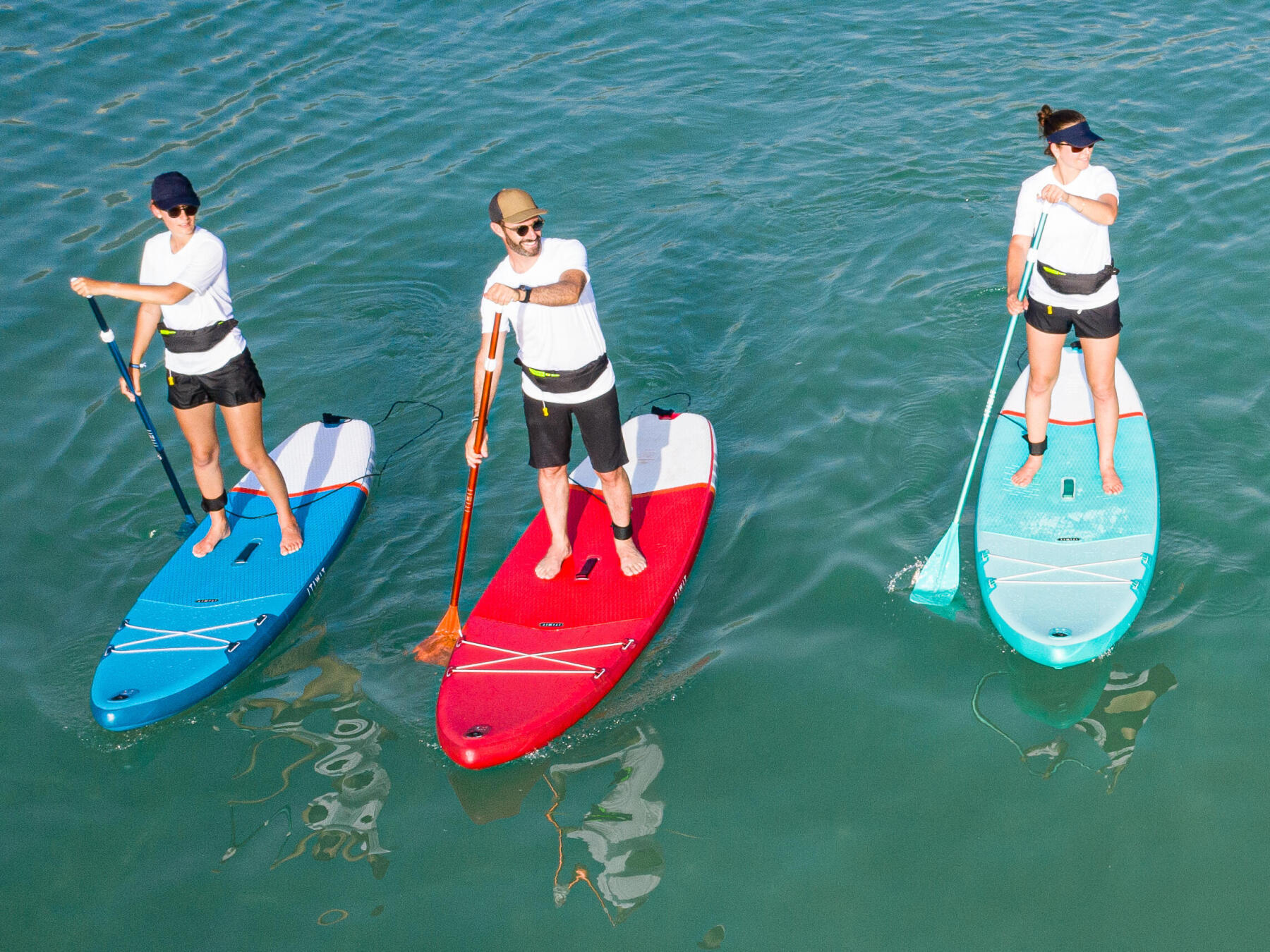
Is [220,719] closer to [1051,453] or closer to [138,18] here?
[1051,453]

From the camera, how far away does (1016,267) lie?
6176 millimetres

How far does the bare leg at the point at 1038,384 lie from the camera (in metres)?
6.53

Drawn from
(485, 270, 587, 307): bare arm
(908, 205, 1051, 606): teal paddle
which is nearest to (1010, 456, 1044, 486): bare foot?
(908, 205, 1051, 606): teal paddle

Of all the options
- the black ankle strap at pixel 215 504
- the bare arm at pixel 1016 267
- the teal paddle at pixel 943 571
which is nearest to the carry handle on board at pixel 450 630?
the black ankle strap at pixel 215 504

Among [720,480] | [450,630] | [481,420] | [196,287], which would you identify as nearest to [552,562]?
[450,630]

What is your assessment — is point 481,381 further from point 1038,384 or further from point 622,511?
point 1038,384

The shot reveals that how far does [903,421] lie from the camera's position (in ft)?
25.6

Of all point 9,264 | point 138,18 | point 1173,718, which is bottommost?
point 1173,718

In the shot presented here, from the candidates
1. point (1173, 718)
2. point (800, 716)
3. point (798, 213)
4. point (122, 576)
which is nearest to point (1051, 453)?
point (1173, 718)

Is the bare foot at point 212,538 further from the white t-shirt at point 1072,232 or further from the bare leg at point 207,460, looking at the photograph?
the white t-shirt at point 1072,232

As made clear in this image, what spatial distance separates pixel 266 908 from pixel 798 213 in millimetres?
7772

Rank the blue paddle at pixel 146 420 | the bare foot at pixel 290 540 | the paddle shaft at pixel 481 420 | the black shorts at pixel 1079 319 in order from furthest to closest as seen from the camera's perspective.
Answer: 1. the bare foot at pixel 290 540
2. the blue paddle at pixel 146 420
3. the black shorts at pixel 1079 319
4. the paddle shaft at pixel 481 420

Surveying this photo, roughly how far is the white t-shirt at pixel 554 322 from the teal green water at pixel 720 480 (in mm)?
1726

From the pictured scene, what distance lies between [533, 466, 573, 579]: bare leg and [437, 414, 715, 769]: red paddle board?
67mm
